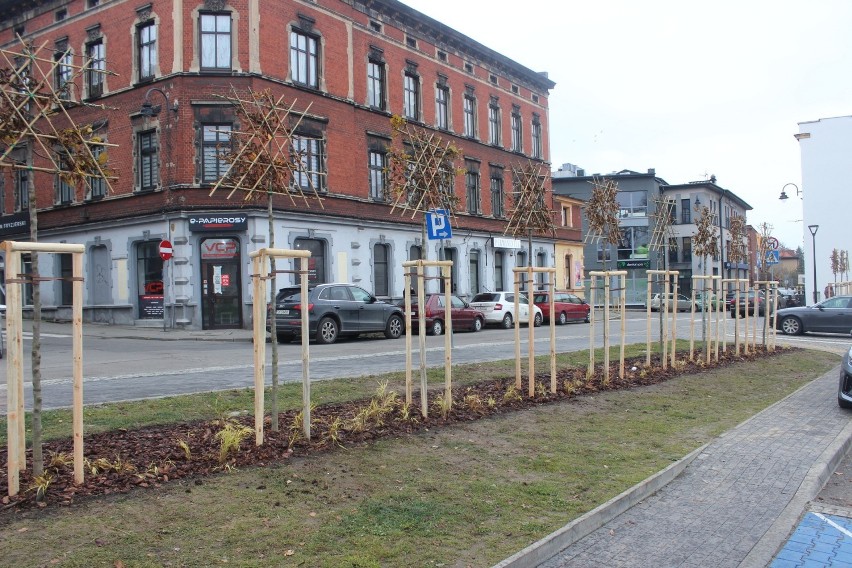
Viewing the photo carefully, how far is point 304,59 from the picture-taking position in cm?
2873

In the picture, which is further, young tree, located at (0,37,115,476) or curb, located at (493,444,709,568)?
young tree, located at (0,37,115,476)

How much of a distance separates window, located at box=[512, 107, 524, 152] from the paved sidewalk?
37062mm

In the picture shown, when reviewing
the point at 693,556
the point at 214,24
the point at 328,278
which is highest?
the point at 214,24

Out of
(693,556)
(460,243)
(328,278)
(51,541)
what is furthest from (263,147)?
(460,243)

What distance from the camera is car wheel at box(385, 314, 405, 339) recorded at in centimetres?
2294

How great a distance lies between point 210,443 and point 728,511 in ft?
14.4

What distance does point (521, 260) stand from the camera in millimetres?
44031

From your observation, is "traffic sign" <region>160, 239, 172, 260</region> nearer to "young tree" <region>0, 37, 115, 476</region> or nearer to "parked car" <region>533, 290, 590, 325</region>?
"parked car" <region>533, 290, 590, 325</region>

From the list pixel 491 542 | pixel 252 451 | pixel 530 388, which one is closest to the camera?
pixel 491 542

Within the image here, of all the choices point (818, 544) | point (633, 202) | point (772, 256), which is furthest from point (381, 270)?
point (633, 202)

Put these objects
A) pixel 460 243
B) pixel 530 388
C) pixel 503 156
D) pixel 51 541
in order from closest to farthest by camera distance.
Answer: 1. pixel 51 541
2. pixel 530 388
3. pixel 460 243
4. pixel 503 156

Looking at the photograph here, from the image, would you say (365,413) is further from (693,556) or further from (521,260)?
(521,260)

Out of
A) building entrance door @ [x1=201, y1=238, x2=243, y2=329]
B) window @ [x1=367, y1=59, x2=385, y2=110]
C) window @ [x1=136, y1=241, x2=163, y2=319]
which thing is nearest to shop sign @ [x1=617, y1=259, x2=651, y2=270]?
window @ [x1=367, y1=59, x2=385, y2=110]

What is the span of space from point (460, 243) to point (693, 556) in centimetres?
3389
